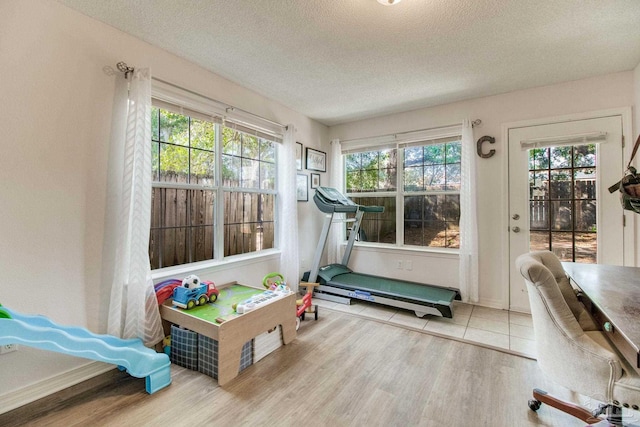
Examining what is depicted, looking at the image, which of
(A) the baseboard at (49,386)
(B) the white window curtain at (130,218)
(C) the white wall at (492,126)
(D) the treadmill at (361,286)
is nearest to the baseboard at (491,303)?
(C) the white wall at (492,126)

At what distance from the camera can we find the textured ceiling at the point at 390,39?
1888mm

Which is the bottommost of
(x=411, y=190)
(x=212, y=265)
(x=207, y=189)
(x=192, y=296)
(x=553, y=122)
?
(x=192, y=296)

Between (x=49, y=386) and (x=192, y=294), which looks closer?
(x=49, y=386)

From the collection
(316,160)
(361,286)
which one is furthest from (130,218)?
(316,160)

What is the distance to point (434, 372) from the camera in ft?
6.84

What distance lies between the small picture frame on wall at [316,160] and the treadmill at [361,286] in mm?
497

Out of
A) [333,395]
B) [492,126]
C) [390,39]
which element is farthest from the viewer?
[492,126]

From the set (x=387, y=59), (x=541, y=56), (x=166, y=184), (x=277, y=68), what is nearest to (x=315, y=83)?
(x=277, y=68)

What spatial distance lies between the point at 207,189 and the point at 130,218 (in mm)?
847

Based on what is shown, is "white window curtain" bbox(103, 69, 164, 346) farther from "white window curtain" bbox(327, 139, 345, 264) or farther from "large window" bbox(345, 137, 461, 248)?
"large window" bbox(345, 137, 461, 248)

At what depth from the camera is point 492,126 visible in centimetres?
336

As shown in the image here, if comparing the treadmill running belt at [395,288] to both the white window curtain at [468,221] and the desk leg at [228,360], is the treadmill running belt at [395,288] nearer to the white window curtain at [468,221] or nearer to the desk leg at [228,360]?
the white window curtain at [468,221]

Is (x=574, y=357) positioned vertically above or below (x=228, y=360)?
above

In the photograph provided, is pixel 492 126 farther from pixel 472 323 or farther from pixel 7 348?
pixel 7 348
